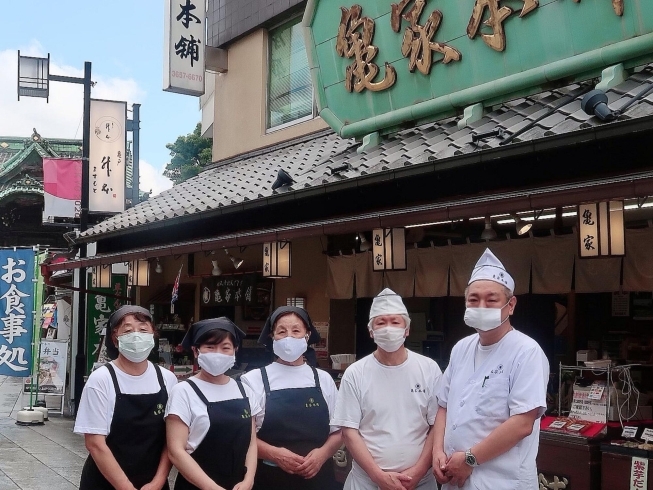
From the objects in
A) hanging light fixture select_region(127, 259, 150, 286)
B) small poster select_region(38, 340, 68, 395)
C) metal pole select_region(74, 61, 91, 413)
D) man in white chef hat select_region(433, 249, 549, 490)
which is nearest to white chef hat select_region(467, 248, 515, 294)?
man in white chef hat select_region(433, 249, 549, 490)

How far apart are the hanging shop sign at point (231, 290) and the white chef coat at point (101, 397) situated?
8.75 meters

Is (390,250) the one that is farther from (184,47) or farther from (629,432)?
(184,47)

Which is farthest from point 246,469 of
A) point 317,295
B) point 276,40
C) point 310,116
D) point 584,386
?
point 276,40

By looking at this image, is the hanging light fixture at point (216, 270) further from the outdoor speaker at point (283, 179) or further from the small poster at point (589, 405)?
the small poster at point (589, 405)

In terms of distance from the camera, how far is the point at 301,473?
4816mm

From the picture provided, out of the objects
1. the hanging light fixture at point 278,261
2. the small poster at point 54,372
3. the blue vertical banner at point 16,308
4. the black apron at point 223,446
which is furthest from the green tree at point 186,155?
the black apron at point 223,446

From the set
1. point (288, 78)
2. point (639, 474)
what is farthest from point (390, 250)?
point (288, 78)

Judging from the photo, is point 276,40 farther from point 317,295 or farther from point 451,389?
point 451,389

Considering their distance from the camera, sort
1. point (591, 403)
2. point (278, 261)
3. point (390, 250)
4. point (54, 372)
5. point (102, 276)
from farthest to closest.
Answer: point (54, 372) → point (102, 276) → point (278, 261) → point (390, 250) → point (591, 403)

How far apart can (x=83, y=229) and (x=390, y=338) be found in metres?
12.5

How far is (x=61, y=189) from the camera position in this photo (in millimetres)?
17641

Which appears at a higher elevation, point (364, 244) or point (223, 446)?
point (364, 244)

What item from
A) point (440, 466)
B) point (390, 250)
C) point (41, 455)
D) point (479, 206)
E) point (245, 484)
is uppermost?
point (479, 206)

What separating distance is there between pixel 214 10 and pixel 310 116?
459cm
